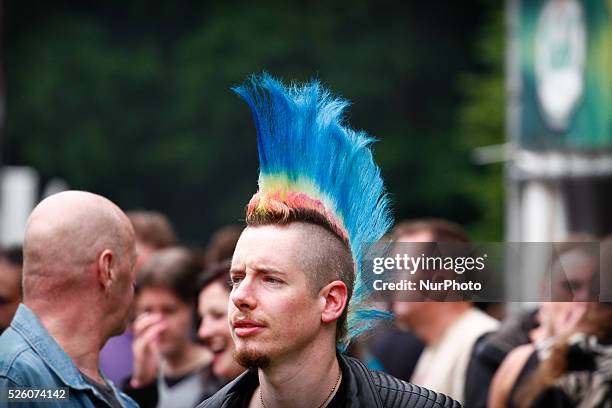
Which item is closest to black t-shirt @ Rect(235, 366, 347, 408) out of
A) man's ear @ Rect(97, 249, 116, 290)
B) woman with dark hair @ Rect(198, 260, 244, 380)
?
man's ear @ Rect(97, 249, 116, 290)

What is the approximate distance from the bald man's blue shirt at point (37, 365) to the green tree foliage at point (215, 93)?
953 inches

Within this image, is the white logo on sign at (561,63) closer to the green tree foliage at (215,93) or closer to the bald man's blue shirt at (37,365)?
the bald man's blue shirt at (37,365)

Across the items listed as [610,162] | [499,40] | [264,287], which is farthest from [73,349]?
[499,40]

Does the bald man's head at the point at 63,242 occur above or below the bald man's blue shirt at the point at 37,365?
above

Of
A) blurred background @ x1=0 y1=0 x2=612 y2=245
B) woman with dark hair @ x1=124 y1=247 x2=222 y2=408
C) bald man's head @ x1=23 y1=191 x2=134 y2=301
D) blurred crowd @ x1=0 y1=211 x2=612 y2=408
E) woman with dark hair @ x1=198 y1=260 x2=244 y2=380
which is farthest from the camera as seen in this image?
blurred background @ x1=0 y1=0 x2=612 y2=245

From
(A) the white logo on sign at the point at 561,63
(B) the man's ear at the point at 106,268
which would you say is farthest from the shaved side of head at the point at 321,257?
(A) the white logo on sign at the point at 561,63

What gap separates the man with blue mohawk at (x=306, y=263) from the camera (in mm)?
3430

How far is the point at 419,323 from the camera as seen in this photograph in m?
6.03

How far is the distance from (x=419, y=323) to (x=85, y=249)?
245cm

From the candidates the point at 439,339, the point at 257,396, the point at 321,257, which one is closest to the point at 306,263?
the point at 321,257

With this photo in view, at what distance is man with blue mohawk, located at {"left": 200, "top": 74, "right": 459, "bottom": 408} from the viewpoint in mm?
3430

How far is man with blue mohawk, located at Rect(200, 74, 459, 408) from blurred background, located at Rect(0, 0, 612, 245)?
22749mm

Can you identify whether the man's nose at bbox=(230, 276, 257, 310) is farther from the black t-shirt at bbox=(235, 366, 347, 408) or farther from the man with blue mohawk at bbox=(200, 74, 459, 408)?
the black t-shirt at bbox=(235, 366, 347, 408)

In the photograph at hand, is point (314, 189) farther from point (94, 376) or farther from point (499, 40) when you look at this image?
point (499, 40)
